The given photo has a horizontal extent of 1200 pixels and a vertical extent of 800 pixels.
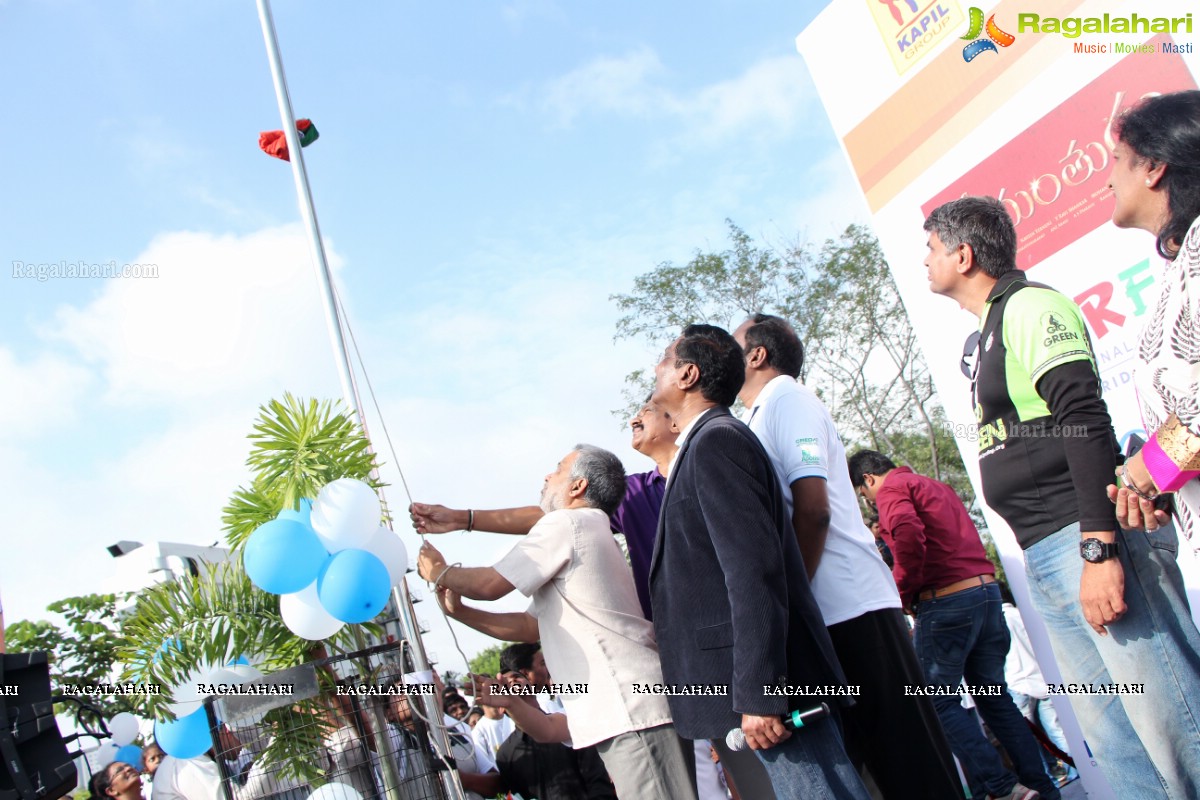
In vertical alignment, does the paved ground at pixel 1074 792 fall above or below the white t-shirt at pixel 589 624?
below

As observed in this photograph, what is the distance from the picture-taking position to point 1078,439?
224cm

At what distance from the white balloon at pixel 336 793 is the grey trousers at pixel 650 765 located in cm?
79

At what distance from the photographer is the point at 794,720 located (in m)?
2.16

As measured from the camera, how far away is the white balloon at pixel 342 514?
8.98 feet

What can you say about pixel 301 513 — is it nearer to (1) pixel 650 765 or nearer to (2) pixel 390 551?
(2) pixel 390 551

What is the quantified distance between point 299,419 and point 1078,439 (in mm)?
2333

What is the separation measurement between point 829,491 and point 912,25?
276cm

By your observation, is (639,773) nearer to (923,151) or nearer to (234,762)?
(234,762)

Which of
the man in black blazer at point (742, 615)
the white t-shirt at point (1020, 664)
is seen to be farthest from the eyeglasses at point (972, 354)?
the white t-shirt at point (1020, 664)

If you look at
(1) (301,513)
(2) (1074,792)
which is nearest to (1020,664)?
(2) (1074,792)

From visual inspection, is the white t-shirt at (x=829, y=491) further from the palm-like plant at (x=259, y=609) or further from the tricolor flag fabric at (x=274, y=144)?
the tricolor flag fabric at (x=274, y=144)

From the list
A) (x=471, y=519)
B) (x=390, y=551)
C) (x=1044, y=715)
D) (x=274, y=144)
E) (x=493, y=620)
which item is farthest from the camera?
(x=1044, y=715)

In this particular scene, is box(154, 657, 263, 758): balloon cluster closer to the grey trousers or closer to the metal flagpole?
the metal flagpole

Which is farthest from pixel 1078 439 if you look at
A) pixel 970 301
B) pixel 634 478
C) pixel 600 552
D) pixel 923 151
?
pixel 923 151
